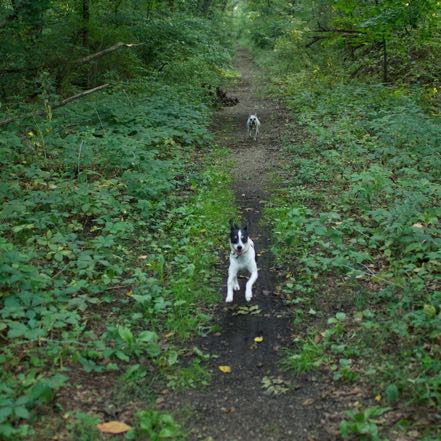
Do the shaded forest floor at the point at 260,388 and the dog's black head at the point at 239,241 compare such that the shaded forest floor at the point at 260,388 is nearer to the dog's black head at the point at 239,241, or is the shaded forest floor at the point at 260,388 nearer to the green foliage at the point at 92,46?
the dog's black head at the point at 239,241

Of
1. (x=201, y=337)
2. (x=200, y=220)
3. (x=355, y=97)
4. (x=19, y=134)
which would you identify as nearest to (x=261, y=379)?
(x=201, y=337)

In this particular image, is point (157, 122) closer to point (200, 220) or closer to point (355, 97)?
point (200, 220)

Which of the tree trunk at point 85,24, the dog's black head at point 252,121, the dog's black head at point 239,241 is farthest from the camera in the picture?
the tree trunk at point 85,24

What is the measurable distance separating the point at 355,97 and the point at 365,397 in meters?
12.8

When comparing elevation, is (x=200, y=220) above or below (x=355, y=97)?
below

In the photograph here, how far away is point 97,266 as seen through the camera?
679 cm

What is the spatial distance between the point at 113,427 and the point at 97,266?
9.70ft

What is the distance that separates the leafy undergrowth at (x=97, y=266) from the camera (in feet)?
15.2

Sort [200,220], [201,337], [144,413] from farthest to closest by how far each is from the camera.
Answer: [200,220]
[201,337]
[144,413]

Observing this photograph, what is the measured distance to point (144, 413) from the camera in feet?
14.0

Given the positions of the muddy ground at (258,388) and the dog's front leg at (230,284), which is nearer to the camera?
the muddy ground at (258,388)

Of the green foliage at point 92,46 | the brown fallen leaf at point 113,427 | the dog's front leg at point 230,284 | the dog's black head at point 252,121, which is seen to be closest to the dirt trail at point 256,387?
the dog's front leg at point 230,284

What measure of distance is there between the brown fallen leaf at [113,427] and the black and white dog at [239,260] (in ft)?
7.85

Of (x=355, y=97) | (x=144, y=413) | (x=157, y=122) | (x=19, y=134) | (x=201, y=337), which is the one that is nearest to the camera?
(x=144, y=413)
